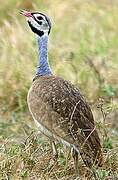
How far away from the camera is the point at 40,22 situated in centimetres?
540

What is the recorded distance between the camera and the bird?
15.9 ft

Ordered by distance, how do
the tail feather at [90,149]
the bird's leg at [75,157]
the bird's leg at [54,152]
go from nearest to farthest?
the tail feather at [90,149] → the bird's leg at [75,157] → the bird's leg at [54,152]

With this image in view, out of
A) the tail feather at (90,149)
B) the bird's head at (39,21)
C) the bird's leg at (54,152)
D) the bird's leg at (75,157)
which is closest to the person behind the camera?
the tail feather at (90,149)

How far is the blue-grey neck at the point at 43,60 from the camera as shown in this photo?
5449 mm

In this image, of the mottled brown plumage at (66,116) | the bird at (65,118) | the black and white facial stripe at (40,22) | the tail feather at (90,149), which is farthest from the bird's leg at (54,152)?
the black and white facial stripe at (40,22)

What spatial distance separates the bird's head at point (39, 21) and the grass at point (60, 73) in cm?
61

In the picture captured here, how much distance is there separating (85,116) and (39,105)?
0.30m

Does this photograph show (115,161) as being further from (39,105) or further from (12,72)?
(12,72)

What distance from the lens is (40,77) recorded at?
5336 mm

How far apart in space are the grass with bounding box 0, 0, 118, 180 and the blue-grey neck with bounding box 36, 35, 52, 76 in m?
0.41

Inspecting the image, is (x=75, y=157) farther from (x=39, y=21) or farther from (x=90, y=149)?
(x=39, y=21)

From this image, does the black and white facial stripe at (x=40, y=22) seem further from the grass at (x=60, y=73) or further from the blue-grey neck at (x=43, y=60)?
the grass at (x=60, y=73)

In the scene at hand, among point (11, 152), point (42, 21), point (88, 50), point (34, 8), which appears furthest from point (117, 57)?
point (11, 152)

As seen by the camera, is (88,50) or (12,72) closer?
(12,72)
